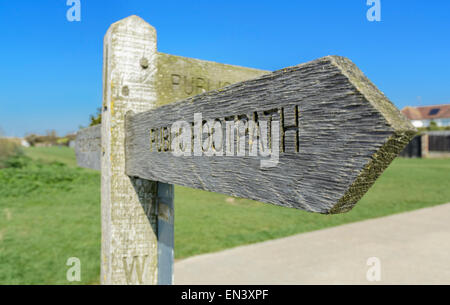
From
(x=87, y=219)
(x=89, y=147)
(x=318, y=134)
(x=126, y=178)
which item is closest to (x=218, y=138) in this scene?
(x=318, y=134)

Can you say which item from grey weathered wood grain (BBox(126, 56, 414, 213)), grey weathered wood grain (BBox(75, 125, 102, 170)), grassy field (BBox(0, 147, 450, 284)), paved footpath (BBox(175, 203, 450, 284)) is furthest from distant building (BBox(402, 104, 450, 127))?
grey weathered wood grain (BBox(126, 56, 414, 213))

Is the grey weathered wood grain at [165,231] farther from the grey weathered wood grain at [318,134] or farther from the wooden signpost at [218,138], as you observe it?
the grey weathered wood grain at [318,134]

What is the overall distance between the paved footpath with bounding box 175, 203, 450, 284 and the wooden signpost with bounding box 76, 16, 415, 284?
184 cm

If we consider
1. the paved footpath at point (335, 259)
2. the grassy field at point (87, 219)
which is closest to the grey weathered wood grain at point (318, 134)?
the paved footpath at point (335, 259)

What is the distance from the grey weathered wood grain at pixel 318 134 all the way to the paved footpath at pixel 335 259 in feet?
8.41

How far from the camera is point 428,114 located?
166ft

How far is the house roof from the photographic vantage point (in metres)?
48.3

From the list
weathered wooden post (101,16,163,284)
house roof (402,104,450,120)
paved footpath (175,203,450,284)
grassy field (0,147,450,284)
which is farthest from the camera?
house roof (402,104,450,120)

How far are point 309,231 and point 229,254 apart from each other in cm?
160

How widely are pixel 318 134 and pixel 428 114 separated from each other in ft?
193

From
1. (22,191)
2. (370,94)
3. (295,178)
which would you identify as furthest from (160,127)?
(22,191)

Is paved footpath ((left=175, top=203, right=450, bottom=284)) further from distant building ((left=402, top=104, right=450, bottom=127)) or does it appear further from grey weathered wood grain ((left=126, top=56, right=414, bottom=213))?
distant building ((left=402, top=104, right=450, bottom=127))

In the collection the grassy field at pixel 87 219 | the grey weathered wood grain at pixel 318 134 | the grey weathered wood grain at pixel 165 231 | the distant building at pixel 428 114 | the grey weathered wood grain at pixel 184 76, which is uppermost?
the distant building at pixel 428 114

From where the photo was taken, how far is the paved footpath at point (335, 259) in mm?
3164
